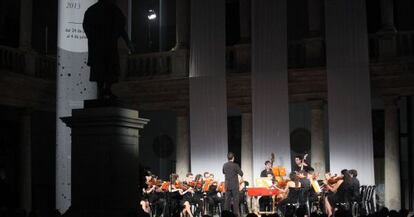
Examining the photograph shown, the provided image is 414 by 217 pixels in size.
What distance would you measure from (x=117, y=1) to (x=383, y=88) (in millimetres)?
7407

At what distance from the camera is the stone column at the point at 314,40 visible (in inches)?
688

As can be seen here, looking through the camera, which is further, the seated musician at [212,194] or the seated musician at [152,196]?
the seated musician at [212,194]

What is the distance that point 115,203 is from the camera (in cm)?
865

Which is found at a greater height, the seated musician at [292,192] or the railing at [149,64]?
the railing at [149,64]

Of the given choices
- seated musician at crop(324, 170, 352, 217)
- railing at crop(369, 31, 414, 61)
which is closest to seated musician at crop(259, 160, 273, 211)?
seated musician at crop(324, 170, 352, 217)

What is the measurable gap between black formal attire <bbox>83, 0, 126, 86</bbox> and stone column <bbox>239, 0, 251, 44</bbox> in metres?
9.57

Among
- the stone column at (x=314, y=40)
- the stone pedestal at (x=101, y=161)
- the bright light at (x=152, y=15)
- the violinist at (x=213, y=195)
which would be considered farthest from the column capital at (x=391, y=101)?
the stone pedestal at (x=101, y=161)

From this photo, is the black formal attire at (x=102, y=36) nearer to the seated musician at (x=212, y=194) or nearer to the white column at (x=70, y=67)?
the white column at (x=70, y=67)

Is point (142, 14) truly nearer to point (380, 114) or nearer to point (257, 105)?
point (257, 105)
